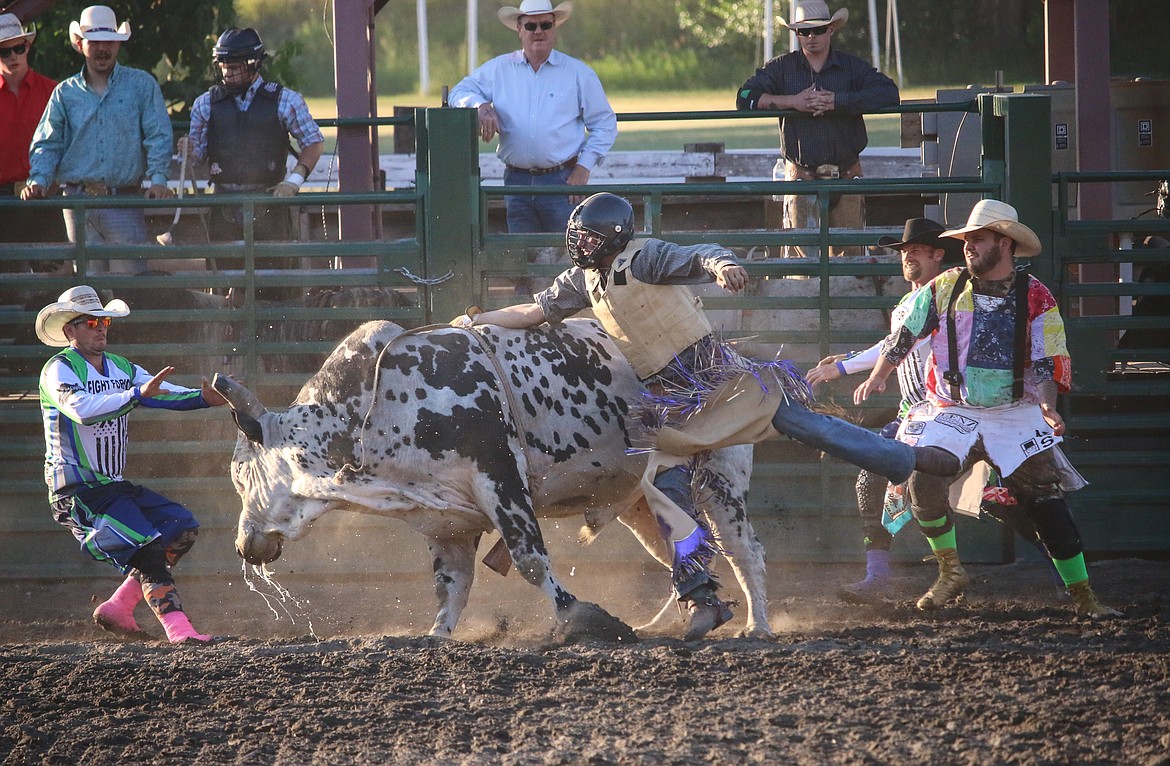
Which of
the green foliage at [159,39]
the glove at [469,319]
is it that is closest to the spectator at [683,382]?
the glove at [469,319]

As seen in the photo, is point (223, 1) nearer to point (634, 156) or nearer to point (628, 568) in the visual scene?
point (634, 156)

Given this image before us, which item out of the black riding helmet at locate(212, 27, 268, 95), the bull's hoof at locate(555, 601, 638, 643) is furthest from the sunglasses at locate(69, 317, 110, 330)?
the bull's hoof at locate(555, 601, 638, 643)

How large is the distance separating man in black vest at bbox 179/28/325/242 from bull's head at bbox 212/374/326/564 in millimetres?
2459

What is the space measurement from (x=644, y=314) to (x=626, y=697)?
5.92 ft

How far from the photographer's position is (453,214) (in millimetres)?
7922

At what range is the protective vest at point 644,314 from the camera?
19.8 feet

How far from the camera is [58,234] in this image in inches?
366

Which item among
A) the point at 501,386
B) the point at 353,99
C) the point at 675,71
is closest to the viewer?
the point at 501,386

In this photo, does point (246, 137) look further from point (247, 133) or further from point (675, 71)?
point (675, 71)

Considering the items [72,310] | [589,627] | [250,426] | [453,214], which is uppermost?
[453,214]

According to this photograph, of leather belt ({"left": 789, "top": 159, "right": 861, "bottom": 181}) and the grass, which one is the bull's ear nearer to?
leather belt ({"left": 789, "top": 159, "right": 861, "bottom": 181})

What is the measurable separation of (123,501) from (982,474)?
12.8 feet

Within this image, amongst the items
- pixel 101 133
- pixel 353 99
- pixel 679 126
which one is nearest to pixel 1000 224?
pixel 353 99

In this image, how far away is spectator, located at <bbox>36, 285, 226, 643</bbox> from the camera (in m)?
6.37
